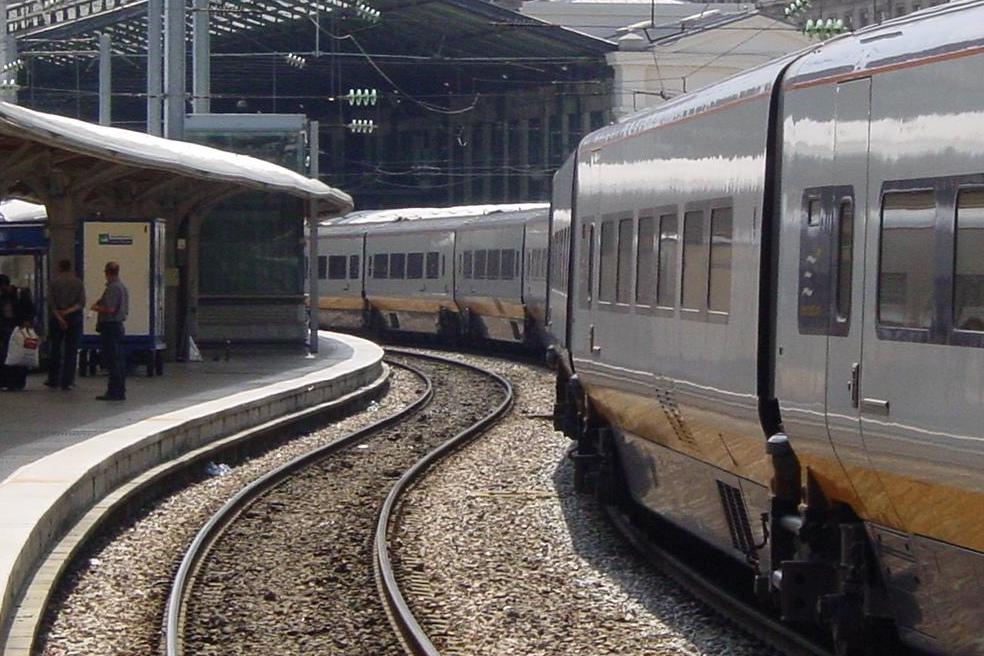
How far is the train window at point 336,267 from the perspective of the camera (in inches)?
1879

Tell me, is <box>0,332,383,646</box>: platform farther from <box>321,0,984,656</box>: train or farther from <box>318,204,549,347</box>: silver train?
<box>318,204,549,347</box>: silver train

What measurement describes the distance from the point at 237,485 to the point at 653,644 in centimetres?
802

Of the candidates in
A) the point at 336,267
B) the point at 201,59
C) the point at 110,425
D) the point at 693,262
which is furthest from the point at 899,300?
the point at 336,267

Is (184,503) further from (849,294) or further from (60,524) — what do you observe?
(849,294)

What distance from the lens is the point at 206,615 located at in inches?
421

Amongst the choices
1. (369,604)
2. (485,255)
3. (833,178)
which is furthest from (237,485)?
(485,255)

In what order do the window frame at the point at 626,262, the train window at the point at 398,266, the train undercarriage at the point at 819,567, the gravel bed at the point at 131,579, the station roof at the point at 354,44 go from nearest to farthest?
1. the train undercarriage at the point at 819,567
2. the gravel bed at the point at 131,579
3. the window frame at the point at 626,262
4. the train window at the point at 398,266
5. the station roof at the point at 354,44

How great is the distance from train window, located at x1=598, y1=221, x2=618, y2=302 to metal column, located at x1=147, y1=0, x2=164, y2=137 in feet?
56.2

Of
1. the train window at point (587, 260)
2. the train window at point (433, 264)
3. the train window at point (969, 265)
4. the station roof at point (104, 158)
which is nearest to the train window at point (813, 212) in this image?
the train window at point (969, 265)

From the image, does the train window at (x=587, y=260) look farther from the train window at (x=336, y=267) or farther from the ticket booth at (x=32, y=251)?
the train window at (x=336, y=267)

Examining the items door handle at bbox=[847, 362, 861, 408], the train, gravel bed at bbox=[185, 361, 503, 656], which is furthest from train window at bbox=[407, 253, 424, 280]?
door handle at bbox=[847, 362, 861, 408]

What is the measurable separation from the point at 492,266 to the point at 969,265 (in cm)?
3101

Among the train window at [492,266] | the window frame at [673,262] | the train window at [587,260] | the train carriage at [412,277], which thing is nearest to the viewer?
the window frame at [673,262]

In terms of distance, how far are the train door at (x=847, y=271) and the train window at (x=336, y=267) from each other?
131 feet
